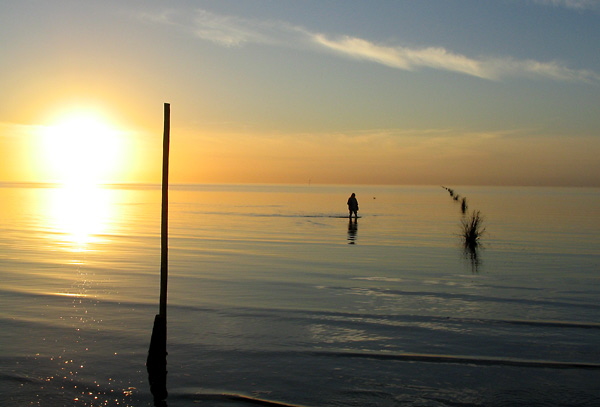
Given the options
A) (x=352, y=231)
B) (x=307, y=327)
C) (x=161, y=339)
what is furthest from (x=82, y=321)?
(x=352, y=231)

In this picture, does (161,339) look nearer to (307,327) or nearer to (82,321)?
(307,327)

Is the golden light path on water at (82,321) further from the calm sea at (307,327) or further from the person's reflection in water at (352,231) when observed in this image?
the person's reflection in water at (352,231)

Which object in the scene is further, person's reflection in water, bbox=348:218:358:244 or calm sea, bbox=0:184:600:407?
person's reflection in water, bbox=348:218:358:244

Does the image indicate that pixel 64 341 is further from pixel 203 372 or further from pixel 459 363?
pixel 459 363

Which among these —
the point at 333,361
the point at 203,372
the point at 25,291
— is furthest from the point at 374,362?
the point at 25,291

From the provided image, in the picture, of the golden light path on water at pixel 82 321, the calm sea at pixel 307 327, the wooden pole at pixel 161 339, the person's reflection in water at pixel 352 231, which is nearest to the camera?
the golden light path on water at pixel 82 321

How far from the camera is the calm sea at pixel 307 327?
332 inches

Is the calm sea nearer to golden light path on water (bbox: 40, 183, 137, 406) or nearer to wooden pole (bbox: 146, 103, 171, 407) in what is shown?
golden light path on water (bbox: 40, 183, 137, 406)

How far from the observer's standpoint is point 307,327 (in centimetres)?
1188

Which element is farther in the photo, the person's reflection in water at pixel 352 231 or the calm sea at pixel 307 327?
the person's reflection in water at pixel 352 231

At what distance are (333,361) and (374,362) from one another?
69 cm

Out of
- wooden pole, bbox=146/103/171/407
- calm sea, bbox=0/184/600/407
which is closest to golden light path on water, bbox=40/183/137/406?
calm sea, bbox=0/184/600/407

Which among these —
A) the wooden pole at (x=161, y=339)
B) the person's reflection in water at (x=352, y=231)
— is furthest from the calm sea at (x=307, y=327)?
the person's reflection in water at (x=352, y=231)

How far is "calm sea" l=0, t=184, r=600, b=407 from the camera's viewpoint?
27.7ft
